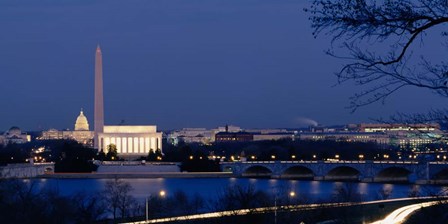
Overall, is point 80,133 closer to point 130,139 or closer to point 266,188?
point 130,139

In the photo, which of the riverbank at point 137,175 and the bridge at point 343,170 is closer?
the bridge at point 343,170

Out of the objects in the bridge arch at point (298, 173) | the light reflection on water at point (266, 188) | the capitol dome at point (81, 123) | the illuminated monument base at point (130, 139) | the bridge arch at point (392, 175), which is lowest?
the light reflection on water at point (266, 188)

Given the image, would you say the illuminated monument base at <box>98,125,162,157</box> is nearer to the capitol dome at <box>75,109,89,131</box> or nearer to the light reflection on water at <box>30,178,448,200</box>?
the light reflection on water at <box>30,178,448,200</box>

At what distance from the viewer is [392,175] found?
70.2 m

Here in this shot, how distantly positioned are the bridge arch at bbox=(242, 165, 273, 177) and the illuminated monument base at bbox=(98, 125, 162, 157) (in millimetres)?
20945

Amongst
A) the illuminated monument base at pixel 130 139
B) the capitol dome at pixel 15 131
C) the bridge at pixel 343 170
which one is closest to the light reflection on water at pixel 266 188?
the bridge at pixel 343 170

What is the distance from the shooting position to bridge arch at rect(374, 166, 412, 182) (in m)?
68.0

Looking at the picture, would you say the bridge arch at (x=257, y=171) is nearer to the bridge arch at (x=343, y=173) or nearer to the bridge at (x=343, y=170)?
the bridge at (x=343, y=170)

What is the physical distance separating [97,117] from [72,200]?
207 feet

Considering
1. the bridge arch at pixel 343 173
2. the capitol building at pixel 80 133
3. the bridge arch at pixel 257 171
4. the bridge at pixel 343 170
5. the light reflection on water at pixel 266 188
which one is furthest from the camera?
the capitol building at pixel 80 133

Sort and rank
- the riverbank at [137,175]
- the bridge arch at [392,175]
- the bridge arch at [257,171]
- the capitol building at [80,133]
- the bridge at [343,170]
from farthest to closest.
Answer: the capitol building at [80,133]
the bridge arch at [257,171]
the riverbank at [137,175]
the bridge arch at [392,175]
the bridge at [343,170]

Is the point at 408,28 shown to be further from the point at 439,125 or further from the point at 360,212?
the point at 360,212

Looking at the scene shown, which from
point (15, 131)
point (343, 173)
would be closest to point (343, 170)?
point (343, 173)

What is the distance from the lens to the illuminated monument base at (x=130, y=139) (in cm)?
10194
